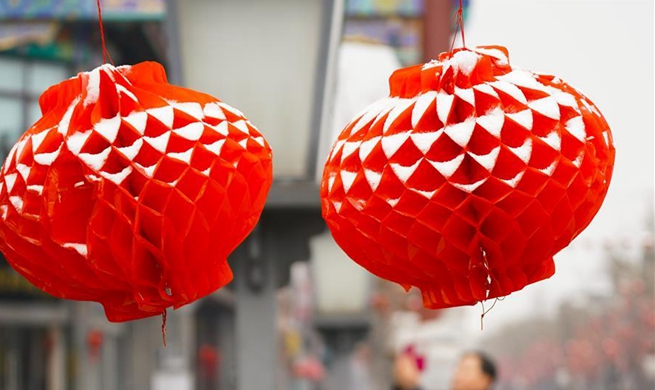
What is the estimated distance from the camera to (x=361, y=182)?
8.02ft

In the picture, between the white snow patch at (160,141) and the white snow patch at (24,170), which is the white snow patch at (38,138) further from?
the white snow patch at (160,141)

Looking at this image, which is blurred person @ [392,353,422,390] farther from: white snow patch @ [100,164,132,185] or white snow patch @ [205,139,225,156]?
white snow patch @ [100,164,132,185]

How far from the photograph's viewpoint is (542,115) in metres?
2.36

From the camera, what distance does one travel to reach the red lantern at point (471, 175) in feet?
7.67

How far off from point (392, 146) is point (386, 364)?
3475 cm

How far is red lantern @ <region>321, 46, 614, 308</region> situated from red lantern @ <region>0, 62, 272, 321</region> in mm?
304

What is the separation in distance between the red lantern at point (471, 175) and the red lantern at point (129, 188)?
304mm

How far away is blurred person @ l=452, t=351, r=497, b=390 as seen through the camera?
5.89m

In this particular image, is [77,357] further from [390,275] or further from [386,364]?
[386,364]

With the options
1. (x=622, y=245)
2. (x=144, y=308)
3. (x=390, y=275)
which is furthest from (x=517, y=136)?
(x=622, y=245)

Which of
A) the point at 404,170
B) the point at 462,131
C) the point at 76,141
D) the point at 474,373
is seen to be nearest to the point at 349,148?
the point at 404,170

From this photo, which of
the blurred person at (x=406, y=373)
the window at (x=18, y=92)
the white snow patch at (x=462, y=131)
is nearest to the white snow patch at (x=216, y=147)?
the white snow patch at (x=462, y=131)

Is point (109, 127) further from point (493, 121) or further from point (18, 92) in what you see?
point (18, 92)

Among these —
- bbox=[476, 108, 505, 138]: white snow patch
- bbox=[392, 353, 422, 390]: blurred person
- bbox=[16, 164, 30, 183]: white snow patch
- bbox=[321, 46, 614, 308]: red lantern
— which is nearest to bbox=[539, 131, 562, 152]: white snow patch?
bbox=[321, 46, 614, 308]: red lantern
